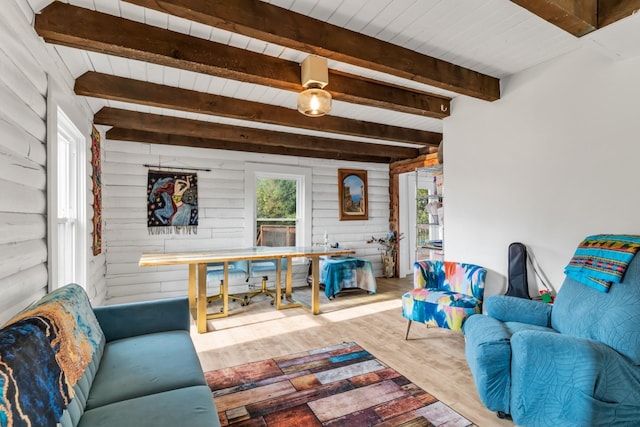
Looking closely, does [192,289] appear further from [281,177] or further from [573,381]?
[573,381]

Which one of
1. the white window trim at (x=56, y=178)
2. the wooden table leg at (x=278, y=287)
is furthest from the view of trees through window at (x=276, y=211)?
the white window trim at (x=56, y=178)

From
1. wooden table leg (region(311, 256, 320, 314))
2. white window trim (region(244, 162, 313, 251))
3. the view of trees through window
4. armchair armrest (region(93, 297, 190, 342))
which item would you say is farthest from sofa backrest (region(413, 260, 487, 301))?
the view of trees through window

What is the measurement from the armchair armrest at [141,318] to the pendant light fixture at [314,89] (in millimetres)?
1699

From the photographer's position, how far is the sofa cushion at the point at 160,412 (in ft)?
4.07

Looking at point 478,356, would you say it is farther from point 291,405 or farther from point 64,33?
point 64,33

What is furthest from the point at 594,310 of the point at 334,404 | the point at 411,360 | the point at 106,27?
the point at 106,27

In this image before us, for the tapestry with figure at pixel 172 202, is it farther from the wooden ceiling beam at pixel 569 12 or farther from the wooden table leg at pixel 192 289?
the wooden ceiling beam at pixel 569 12

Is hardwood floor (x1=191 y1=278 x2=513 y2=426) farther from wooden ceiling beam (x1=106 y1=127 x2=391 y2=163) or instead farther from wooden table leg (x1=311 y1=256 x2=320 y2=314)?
wooden ceiling beam (x1=106 y1=127 x2=391 y2=163)

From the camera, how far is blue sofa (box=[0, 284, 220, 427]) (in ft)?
3.21

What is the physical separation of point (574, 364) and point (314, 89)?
222 cm

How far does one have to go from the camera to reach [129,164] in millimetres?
4348

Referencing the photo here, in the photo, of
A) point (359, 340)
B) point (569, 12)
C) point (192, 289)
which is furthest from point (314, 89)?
point (192, 289)

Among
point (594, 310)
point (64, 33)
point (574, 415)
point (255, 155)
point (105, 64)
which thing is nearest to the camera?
point (574, 415)

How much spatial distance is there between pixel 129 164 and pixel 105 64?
2.12 meters
